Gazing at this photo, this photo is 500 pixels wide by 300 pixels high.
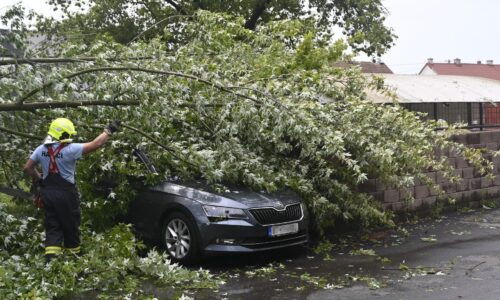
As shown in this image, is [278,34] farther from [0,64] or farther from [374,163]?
[0,64]

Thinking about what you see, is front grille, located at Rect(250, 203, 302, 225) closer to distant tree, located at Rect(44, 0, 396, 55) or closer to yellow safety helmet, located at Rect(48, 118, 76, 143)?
yellow safety helmet, located at Rect(48, 118, 76, 143)

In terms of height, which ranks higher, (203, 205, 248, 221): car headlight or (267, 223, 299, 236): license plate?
(203, 205, 248, 221): car headlight

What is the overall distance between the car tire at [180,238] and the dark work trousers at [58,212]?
1.55 m

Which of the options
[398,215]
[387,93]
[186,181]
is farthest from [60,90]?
[398,215]

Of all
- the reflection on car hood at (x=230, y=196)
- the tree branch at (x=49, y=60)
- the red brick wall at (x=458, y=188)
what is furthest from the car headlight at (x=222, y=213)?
the red brick wall at (x=458, y=188)

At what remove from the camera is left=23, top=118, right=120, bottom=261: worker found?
652 cm

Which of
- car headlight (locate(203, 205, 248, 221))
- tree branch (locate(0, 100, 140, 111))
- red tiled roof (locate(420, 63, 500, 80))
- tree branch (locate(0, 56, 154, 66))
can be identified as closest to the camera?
tree branch (locate(0, 56, 154, 66))

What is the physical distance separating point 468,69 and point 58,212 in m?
62.0

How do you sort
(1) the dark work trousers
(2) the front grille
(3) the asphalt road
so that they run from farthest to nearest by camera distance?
1. (2) the front grille
2. (1) the dark work trousers
3. (3) the asphalt road

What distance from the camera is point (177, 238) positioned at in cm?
792

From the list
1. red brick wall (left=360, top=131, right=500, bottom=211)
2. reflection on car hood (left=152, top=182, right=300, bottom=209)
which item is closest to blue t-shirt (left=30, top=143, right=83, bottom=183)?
reflection on car hood (left=152, top=182, right=300, bottom=209)

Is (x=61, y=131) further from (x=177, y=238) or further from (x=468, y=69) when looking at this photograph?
(x=468, y=69)

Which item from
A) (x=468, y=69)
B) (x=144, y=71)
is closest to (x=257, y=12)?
(x=144, y=71)

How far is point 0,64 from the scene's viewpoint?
7.09m
